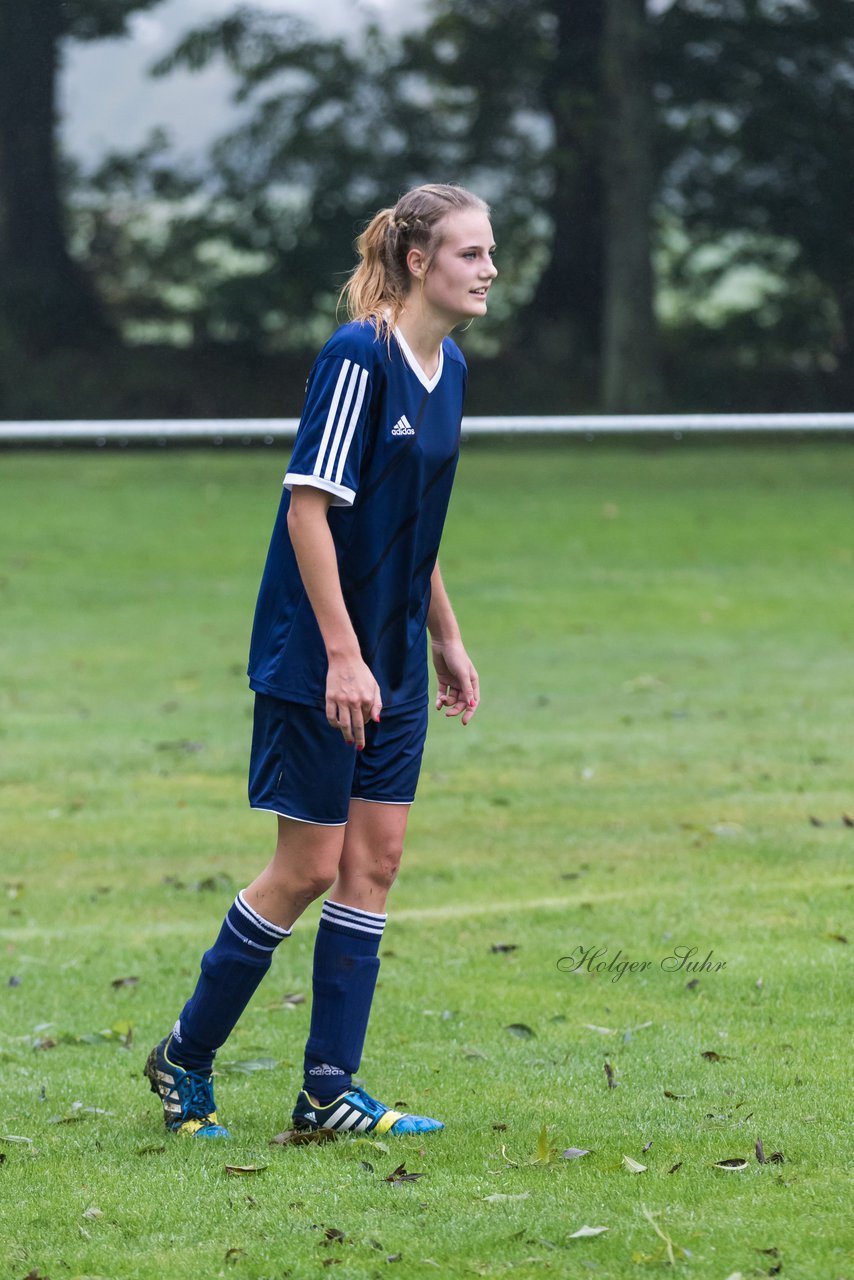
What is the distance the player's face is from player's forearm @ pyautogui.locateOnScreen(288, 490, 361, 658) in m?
0.51

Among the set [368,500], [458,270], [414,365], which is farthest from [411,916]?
[458,270]

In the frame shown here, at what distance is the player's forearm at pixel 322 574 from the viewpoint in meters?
3.89

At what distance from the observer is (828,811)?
8.05 meters

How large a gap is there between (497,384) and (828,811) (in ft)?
71.5

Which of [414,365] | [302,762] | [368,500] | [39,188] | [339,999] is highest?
[39,188]

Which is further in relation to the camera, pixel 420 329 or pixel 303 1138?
pixel 303 1138

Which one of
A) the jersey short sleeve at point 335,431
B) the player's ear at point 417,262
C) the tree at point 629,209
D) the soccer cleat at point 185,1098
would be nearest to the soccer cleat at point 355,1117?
the soccer cleat at point 185,1098

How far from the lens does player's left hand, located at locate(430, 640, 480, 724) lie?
455 cm

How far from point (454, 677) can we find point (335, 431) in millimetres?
868

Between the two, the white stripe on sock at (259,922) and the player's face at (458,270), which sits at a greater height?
the player's face at (458,270)

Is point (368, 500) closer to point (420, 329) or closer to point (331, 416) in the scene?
point (331, 416)

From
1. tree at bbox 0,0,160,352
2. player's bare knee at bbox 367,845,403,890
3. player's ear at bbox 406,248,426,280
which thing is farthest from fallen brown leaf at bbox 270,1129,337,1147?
tree at bbox 0,0,160,352

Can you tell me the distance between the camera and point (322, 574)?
3.89m

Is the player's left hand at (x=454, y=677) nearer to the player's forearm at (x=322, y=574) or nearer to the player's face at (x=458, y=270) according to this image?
the player's forearm at (x=322, y=574)
